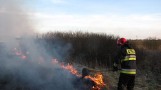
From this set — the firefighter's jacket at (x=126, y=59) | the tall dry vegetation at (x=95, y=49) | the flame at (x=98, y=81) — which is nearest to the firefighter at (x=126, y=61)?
the firefighter's jacket at (x=126, y=59)

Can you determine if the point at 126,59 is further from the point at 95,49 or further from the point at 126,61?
the point at 95,49

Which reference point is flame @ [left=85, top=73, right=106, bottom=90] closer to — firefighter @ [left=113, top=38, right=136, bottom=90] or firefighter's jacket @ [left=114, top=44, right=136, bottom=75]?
firefighter @ [left=113, top=38, right=136, bottom=90]

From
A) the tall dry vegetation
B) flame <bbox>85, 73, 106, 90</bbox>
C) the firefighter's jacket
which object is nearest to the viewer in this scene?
the firefighter's jacket

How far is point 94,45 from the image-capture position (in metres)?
26.8

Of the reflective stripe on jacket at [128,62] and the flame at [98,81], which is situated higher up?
the reflective stripe on jacket at [128,62]

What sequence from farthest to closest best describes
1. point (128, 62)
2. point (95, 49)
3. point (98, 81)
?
point (95, 49)
point (98, 81)
point (128, 62)

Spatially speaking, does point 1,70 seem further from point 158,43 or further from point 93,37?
point 158,43

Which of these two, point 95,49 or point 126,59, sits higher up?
point 126,59

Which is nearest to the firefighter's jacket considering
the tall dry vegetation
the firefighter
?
the firefighter

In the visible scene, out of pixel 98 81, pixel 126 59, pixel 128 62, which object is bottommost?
pixel 98 81

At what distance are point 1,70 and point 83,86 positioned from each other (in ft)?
12.1

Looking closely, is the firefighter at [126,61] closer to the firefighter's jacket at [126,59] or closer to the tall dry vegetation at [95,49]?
the firefighter's jacket at [126,59]

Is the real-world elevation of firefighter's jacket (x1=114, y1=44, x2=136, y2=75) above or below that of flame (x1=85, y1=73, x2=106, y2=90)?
above

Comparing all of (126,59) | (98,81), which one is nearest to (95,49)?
(98,81)
